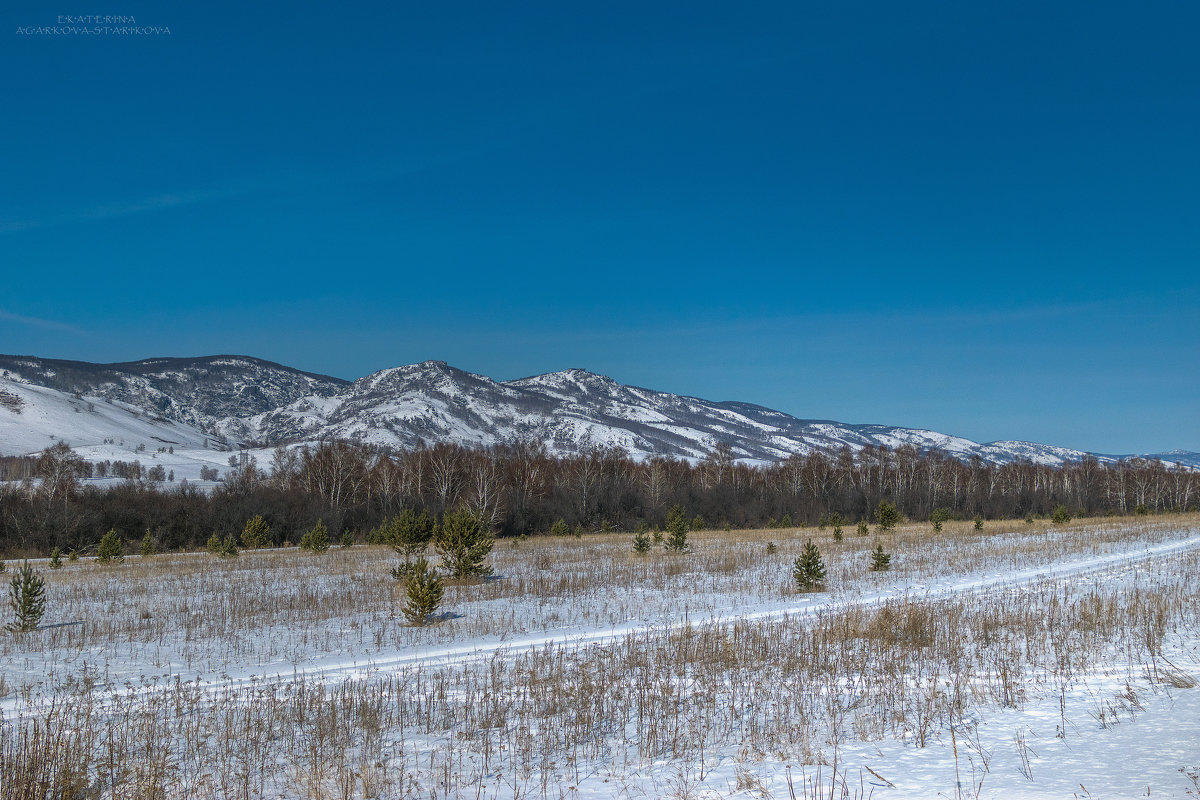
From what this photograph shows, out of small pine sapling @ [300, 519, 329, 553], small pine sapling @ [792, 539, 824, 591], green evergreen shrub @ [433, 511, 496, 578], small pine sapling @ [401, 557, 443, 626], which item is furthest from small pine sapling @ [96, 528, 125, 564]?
small pine sapling @ [792, 539, 824, 591]

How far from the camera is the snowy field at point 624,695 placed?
248 inches

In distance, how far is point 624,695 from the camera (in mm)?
9219

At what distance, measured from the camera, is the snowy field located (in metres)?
6.30

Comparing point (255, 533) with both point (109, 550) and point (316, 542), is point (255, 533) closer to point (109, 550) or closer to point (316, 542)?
point (316, 542)

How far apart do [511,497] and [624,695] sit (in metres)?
57.9

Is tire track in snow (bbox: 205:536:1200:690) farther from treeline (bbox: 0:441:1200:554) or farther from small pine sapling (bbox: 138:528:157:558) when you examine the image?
small pine sapling (bbox: 138:528:157:558)

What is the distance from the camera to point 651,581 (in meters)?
22.9

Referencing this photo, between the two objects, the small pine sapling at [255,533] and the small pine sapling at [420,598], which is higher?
the small pine sapling at [420,598]

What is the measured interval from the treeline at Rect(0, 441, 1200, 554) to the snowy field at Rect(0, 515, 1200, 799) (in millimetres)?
23659

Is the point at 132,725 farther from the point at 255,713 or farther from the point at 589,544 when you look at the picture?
the point at 589,544

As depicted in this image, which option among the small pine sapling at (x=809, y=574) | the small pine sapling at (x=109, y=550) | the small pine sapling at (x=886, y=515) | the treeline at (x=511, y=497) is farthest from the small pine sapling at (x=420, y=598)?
the small pine sapling at (x=886, y=515)

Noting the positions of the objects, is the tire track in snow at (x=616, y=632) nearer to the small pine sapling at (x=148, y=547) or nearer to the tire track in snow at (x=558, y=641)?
the tire track in snow at (x=558, y=641)

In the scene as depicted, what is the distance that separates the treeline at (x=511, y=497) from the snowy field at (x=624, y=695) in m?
23.7

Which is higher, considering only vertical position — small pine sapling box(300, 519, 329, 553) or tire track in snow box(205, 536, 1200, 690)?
tire track in snow box(205, 536, 1200, 690)
